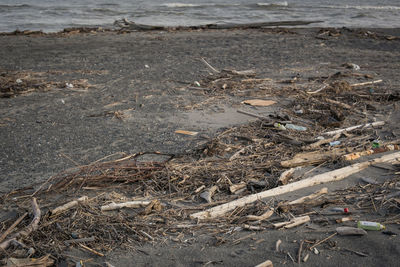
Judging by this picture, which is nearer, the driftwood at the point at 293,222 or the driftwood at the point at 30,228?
the driftwood at the point at 30,228

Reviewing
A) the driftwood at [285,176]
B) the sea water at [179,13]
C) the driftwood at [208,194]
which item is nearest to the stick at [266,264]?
the driftwood at [208,194]

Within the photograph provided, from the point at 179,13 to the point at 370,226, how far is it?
69.0ft

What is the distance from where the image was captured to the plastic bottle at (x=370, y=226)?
3154mm

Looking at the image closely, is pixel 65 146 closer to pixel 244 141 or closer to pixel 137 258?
pixel 244 141

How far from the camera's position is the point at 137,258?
294 cm

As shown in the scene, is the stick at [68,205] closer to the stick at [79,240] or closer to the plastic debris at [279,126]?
the stick at [79,240]

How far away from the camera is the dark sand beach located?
9.87 ft

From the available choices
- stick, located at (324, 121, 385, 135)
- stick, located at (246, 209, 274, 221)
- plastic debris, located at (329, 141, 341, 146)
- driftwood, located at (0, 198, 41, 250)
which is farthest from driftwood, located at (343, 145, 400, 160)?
driftwood, located at (0, 198, 41, 250)

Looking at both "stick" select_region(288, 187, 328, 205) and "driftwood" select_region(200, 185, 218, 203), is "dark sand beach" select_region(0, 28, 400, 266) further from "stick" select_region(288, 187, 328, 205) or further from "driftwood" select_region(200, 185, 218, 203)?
"driftwood" select_region(200, 185, 218, 203)

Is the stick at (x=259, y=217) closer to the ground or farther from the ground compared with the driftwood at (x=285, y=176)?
closer to the ground

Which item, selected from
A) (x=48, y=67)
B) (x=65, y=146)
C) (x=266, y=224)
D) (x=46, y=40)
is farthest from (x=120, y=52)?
(x=266, y=224)

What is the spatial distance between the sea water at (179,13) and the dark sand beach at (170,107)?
18.2ft

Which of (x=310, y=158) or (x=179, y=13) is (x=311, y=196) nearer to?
(x=310, y=158)

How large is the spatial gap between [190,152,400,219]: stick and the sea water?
→ 14924 millimetres
